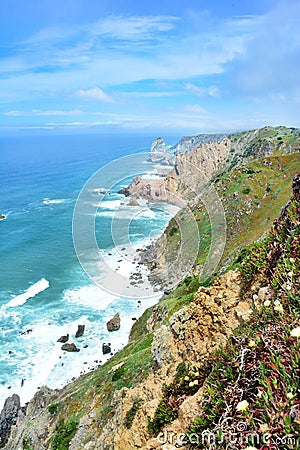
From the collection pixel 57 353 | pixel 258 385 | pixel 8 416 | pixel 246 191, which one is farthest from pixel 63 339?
pixel 258 385

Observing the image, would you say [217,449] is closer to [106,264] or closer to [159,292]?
[159,292]

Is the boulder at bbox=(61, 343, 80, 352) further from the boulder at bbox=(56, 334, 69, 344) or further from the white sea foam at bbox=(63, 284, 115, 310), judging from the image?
the white sea foam at bbox=(63, 284, 115, 310)

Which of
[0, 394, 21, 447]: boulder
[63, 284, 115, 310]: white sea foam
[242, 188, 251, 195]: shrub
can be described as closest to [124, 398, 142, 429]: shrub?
[0, 394, 21, 447]: boulder

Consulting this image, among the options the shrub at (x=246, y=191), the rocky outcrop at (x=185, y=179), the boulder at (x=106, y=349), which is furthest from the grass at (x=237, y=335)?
the rocky outcrop at (x=185, y=179)

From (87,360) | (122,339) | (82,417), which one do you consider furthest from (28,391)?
(82,417)

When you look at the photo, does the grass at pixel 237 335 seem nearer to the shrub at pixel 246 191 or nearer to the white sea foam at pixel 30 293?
the shrub at pixel 246 191

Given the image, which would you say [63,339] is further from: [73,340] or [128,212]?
[128,212]

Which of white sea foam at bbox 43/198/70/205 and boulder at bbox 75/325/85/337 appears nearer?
boulder at bbox 75/325/85/337
